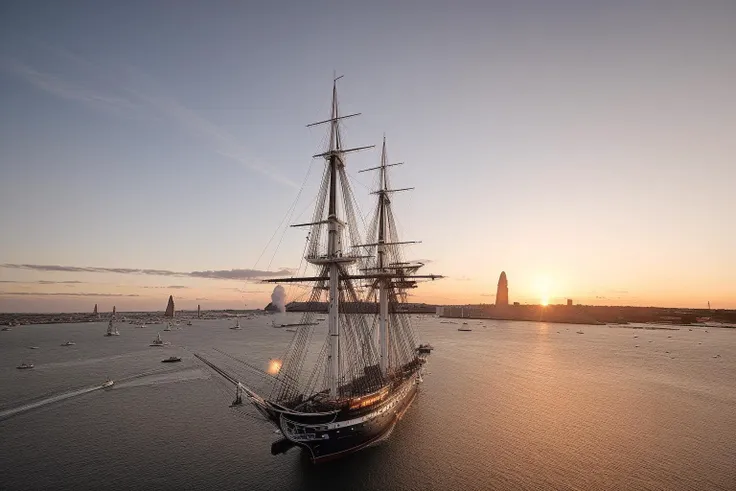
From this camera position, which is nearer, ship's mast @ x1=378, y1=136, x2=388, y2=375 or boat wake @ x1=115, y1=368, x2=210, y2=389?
ship's mast @ x1=378, y1=136, x2=388, y2=375

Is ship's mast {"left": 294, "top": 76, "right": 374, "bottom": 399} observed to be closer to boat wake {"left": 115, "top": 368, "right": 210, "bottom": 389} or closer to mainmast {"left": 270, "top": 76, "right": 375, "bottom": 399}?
mainmast {"left": 270, "top": 76, "right": 375, "bottom": 399}

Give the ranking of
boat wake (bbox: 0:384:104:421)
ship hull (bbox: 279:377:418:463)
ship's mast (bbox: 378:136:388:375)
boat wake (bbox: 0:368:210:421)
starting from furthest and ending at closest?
ship's mast (bbox: 378:136:388:375) → boat wake (bbox: 0:368:210:421) → boat wake (bbox: 0:384:104:421) → ship hull (bbox: 279:377:418:463)

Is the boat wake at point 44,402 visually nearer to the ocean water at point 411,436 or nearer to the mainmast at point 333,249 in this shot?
the ocean water at point 411,436

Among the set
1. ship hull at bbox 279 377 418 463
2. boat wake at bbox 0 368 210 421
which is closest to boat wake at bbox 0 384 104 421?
boat wake at bbox 0 368 210 421

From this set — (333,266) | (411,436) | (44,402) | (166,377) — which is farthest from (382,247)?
(44,402)

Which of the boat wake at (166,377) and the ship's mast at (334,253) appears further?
the boat wake at (166,377)

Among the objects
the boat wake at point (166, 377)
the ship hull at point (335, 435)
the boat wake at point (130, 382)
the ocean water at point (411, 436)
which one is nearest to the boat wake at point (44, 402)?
the boat wake at point (130, 382)

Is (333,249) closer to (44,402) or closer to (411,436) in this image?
(411,436)

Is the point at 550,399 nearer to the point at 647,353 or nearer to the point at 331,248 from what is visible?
the point at 331,248

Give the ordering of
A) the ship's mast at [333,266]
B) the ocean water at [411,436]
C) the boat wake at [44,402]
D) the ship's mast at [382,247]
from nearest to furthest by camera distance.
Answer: the ocean water at [411,436]
the ship's mast at [333,266]
the boat wake at [44,402]
the ship's mast at [382,247]
